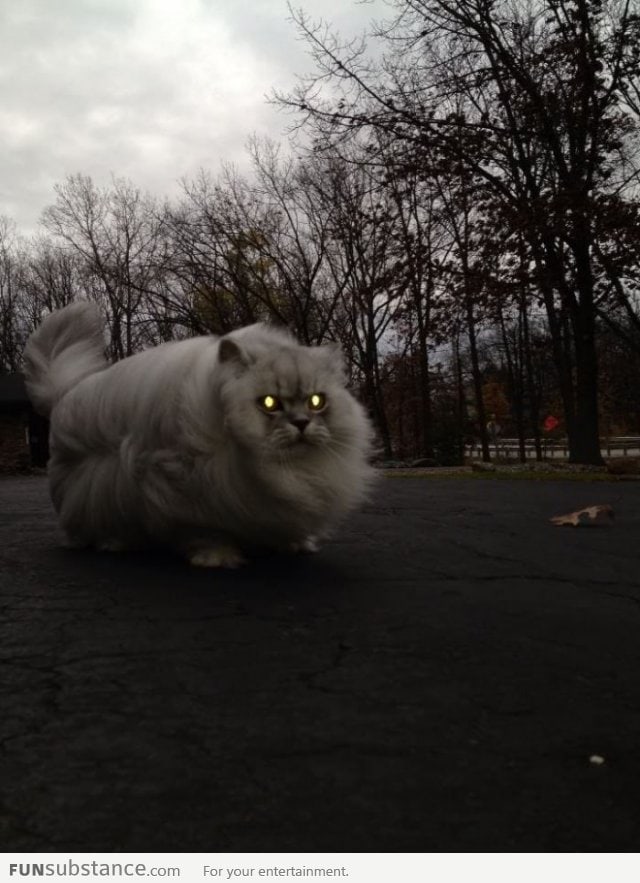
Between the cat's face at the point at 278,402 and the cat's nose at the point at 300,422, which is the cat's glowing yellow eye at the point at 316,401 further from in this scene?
the cat's nose at the point at 300,422

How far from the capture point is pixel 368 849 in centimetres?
170

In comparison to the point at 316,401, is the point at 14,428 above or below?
above

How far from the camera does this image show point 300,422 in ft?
14.5

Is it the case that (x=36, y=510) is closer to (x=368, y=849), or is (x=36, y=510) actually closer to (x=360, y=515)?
(x=360, y=515)

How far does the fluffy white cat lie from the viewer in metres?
4.46

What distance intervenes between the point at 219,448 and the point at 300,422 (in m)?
0.48

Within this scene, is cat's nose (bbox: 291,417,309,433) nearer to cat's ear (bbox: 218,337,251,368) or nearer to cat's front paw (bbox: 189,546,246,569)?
cat's ear (bbox: 218,337,251,368)

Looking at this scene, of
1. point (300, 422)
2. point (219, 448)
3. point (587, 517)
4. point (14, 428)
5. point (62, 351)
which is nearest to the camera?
point (300, 422)

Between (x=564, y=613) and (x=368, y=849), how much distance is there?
7.65ft

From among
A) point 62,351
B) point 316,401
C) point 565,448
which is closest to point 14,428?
point 62,351

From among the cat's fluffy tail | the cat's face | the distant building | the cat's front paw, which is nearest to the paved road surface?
the cat's front paw

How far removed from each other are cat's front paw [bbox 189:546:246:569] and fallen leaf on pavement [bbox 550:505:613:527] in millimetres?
3698

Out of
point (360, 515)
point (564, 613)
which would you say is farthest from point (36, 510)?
point (564, 613)

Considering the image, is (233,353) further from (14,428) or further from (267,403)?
(14,428)
